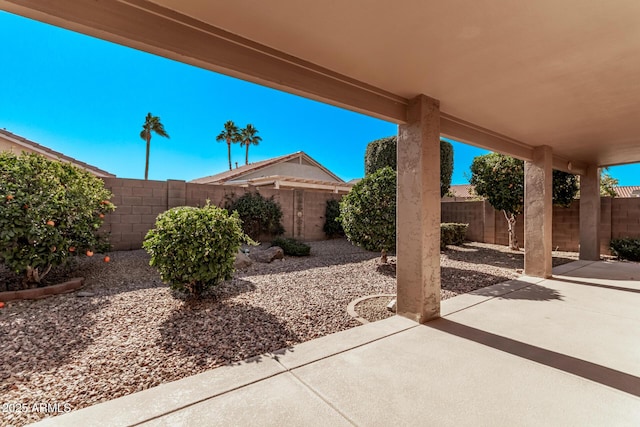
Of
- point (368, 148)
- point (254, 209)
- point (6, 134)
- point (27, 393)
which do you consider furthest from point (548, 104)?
point (6, 134)

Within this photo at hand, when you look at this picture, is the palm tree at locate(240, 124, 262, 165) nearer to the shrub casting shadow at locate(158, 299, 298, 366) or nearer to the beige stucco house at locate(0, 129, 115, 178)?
the beige stucco house at locate(0, 129, 115, 178)

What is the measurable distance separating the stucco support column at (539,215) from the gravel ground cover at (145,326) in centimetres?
57

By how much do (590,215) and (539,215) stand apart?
4029 millimetres

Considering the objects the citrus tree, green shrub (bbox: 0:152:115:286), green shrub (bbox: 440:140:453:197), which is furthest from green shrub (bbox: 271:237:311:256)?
green shrub (bbox: 440:140:453:197)

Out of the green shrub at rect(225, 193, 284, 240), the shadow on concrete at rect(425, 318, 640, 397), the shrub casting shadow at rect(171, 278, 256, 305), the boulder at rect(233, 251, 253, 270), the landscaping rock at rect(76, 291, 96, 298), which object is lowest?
the shadow on concrete at rect(425, 318, 640, 397)

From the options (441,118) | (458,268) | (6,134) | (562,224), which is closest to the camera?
(441,118)

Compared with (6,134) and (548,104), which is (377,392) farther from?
(6,134)

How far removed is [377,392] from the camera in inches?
82.6

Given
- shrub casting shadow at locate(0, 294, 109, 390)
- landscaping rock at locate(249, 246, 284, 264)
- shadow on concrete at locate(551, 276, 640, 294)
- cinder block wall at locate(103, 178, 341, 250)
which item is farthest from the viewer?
landscaping rock at locate(249, 246, 284, 264)

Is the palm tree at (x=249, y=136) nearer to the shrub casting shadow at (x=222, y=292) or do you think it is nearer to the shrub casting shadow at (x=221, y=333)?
the shrub casting shadow at (x=222, y=292)

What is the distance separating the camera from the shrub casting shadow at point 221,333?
2.70m

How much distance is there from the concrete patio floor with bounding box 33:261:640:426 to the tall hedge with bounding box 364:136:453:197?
354 inches

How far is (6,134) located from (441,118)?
1539 cm

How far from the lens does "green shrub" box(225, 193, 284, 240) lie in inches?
351
